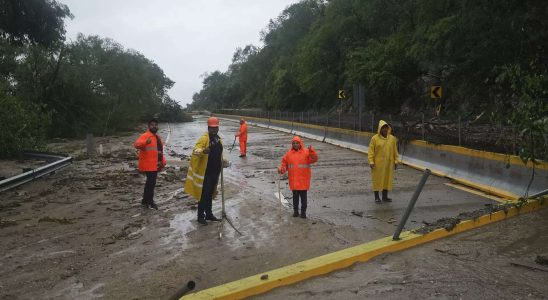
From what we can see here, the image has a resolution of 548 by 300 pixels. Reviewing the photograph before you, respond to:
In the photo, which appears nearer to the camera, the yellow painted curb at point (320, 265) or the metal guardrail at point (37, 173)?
the yellow painted curb at point (320, 265)

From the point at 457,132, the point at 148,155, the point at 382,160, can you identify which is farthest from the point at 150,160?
the point at 457,132

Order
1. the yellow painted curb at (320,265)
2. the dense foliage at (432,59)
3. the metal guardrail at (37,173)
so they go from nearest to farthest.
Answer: the yellow painted curb at (320,265), the dense foliage at (432,59), the metal guardrail at (37,173)

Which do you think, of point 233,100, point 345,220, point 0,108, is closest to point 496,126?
point 345,220

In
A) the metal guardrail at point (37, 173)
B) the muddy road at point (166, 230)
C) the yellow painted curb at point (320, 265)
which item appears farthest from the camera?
the metal guardrail at point (37, 173)

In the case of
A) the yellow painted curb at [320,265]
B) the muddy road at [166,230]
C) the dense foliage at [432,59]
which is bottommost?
the muddy road at [166,230]

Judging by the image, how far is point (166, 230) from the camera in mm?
7773

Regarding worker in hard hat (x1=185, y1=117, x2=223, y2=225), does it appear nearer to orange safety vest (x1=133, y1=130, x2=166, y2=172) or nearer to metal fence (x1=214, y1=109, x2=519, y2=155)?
orange safety vest (x1=133, y1=130, x2=166, y2=172)

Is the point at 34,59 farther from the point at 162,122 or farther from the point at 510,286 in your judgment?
the point at 162,122

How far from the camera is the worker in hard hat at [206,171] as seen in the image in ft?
26.6

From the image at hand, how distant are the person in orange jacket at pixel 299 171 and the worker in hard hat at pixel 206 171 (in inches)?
45.7

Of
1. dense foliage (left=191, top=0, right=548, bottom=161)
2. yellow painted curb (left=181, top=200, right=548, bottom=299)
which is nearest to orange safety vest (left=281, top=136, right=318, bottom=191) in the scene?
yellow painted curb (left=181, top=200, right=548, bottom=299)

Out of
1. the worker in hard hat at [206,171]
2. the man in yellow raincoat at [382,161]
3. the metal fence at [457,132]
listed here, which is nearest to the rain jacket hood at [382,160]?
the man in yellow raincoat at [382,161]

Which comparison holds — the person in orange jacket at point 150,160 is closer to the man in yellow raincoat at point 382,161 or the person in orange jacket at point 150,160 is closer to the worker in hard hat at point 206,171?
the worker in hard hat at point 206,171

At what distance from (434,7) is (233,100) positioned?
80.9 metres
